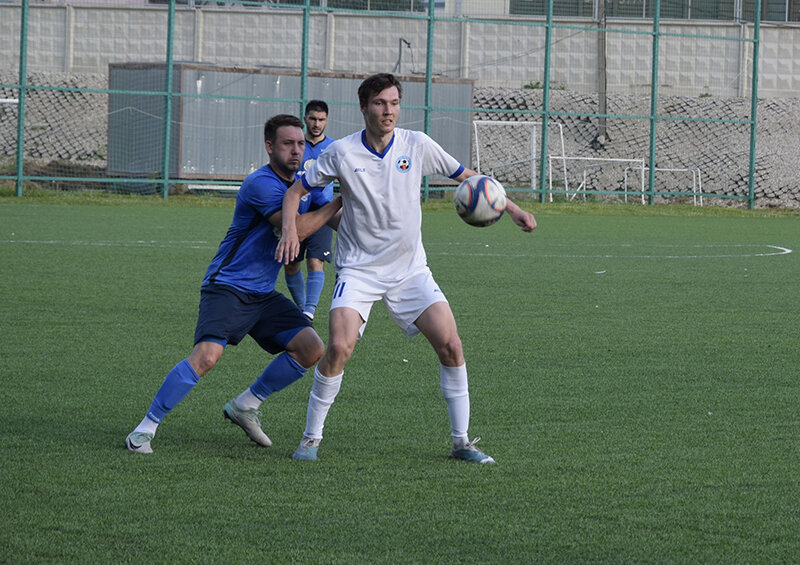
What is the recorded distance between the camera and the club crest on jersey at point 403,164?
5426mm

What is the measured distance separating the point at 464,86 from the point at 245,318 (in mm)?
23026

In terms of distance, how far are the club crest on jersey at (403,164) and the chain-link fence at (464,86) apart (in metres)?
20.5

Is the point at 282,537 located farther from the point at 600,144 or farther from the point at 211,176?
the point at 600,144

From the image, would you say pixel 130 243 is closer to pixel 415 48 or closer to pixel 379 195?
pixel 379 195

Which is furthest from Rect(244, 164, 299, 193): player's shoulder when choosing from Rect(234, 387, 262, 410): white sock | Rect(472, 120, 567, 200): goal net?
Rect(472, 120, 567, 200): goal net

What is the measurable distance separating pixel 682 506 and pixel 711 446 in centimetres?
108

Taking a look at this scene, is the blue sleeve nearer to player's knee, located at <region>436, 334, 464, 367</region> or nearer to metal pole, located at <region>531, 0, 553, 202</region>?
player's knee, located at <region>436, 334, 464, 367</region>

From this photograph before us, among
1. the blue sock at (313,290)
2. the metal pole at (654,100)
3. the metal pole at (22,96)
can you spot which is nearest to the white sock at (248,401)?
the blue sock at (313,290)

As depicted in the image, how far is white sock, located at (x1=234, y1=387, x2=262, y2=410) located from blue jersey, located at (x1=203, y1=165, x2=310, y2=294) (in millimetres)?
501

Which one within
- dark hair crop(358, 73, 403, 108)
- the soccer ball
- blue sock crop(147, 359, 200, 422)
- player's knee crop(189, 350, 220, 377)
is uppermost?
dark hair crop(358, 73, 403, 108)

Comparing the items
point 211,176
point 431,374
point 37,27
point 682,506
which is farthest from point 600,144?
point 682,506

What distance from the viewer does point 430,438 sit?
5.79 meters

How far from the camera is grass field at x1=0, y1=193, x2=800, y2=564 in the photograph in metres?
4.18

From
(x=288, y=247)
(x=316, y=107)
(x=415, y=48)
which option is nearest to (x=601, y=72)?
(x=415, y=48)
